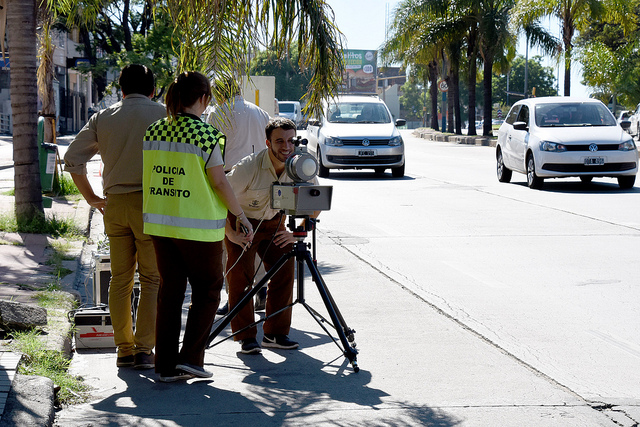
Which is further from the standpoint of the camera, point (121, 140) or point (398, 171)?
point (398, 171)

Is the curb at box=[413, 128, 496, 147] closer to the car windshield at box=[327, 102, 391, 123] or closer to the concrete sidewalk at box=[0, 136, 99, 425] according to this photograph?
the car windshield at box=[327, 102, 391, 123]

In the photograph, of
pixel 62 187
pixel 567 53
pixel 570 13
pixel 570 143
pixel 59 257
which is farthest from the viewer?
pixel 567 53

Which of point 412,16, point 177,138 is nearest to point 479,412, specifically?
point 177,138

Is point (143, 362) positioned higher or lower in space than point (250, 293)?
lower

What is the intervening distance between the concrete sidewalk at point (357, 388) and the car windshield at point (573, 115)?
39.1 feet

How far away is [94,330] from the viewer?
233 inches

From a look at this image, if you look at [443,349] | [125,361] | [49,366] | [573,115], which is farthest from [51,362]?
[573,115]

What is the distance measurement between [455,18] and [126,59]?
27679 millimetres

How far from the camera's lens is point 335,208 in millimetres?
14438

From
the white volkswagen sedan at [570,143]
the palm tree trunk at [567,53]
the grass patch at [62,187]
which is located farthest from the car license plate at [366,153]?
the palm tree trunk at [567,53]

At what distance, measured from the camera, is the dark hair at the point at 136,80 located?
535 cm

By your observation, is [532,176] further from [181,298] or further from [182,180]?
[182,180]

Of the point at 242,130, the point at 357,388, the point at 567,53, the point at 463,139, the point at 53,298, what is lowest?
the point at 357,388

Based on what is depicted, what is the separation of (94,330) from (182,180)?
1.64 m
